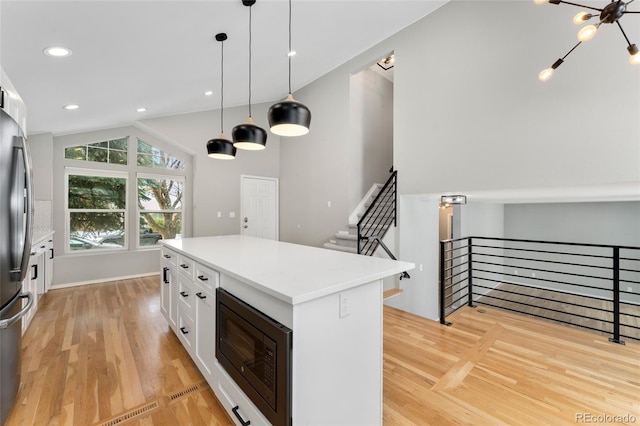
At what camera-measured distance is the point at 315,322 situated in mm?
1242

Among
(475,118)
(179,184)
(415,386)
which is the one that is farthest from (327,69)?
(415,386)

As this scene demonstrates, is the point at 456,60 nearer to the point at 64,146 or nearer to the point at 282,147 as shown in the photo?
the point at 282,147

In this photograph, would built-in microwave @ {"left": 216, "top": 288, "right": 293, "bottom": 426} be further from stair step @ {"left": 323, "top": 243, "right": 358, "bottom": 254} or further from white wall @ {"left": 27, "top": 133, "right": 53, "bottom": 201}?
white wall @ {"left": 27, "top": 133, "right": 53, "bottom": 201}

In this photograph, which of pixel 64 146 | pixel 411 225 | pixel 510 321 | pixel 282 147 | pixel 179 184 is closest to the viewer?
pixel 510 321

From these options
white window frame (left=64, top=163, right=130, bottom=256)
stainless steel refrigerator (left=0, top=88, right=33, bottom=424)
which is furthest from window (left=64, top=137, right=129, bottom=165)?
stainless steel refrigerator (left=0, top=88, right=33, bottom=424)

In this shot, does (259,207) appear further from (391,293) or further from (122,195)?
(391,293)

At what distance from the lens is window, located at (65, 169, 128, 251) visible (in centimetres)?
470

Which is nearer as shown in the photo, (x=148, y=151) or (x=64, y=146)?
(x=64, y=146)

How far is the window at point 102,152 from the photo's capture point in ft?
15.4

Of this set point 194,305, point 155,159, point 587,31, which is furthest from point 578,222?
point 155,159

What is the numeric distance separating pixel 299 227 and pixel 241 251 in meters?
3.73

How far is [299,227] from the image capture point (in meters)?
5.99

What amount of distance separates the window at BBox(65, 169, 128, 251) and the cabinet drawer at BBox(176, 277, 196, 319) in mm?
3606

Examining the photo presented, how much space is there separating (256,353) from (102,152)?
531 centimetres
